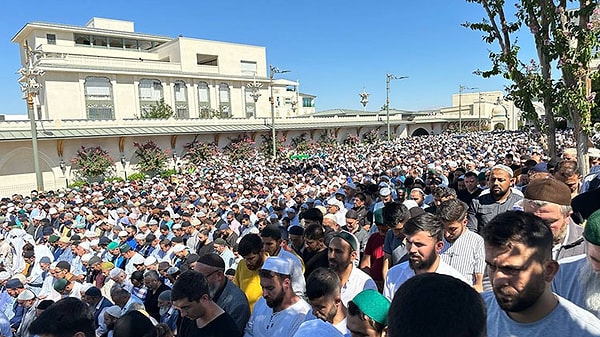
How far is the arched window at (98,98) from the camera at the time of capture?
1518 inches

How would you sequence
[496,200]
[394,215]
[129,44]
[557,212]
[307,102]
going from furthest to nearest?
[307,102], [129,44], [496,200], [394,215], [557,212]

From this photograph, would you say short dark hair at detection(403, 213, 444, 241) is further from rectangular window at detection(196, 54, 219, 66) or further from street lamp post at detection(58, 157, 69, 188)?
rectangular window at detection(196, 54, 219, 66)

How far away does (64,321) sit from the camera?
106 inches

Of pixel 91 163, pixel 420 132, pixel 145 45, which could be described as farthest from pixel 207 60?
pixel 420 132

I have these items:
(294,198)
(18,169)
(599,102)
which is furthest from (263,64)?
(599,102)

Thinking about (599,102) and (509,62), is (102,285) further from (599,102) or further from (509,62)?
(599,102)

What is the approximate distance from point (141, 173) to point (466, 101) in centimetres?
7589

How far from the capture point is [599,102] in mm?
7652

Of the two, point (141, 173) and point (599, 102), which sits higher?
point (599, 102)

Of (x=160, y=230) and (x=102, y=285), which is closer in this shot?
→ (x=102, y=285)

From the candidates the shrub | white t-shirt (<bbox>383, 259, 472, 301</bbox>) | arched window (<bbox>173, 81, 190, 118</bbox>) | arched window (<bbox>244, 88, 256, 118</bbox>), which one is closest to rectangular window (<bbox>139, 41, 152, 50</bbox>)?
arched window (<bbox>173, 81, 190, 118</bbox>)

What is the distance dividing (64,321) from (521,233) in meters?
2.78

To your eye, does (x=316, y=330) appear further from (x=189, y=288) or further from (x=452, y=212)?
(x=452, y=212)

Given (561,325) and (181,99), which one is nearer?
(561,325)
